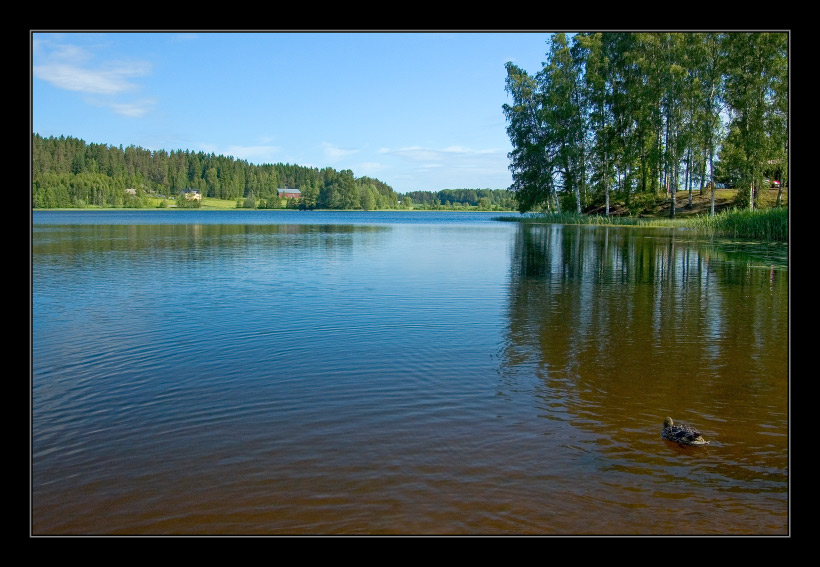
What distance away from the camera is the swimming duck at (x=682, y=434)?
6.58m

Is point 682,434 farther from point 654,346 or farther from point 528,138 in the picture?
point 528,138

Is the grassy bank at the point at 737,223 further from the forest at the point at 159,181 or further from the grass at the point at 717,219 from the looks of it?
the forest at the point at 159,181

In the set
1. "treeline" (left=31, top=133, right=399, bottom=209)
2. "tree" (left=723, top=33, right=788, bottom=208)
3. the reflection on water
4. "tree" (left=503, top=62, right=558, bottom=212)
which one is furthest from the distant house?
the reflection on water

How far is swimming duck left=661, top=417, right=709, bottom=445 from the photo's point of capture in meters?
6.58

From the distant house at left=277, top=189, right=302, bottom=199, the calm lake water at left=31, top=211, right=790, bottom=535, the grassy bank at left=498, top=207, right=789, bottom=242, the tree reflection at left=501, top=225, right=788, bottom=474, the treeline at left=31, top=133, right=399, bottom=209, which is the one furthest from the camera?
the distant house at left=277, top=189, right=302, bottom=199

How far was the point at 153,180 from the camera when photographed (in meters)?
158

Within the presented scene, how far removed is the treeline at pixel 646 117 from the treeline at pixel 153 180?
81395 millimetres

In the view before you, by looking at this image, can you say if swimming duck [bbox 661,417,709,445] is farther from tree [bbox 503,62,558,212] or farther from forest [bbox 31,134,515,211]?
forest [bbox 31,134,515,211]

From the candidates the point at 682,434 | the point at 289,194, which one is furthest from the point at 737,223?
the point at 289,194

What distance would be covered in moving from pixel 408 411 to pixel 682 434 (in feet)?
10.00

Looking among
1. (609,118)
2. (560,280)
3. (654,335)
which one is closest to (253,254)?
(560,280)

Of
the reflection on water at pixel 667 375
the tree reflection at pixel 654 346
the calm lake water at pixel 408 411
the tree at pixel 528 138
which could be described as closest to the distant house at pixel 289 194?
the tree at pixel 528 138

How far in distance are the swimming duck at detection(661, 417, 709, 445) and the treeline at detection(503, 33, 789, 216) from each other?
30.7 meters
